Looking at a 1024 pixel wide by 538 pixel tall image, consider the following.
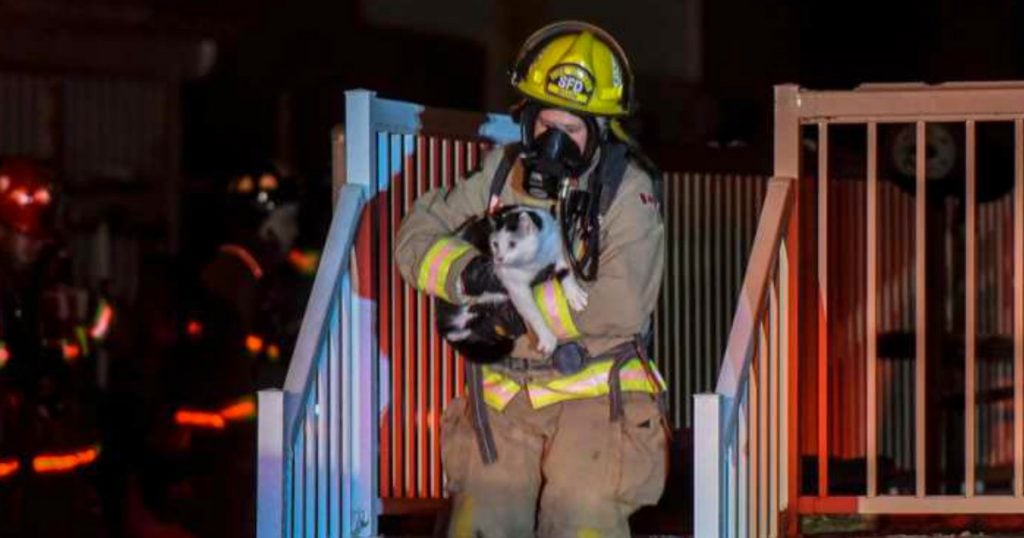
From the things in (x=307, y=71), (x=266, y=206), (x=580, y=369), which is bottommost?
(x=580, y=369)

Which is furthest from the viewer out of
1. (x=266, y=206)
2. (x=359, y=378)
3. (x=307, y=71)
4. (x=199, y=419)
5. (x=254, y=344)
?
(x=307, y=71)

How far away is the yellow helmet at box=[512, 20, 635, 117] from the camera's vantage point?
6.60 m

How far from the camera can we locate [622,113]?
6.69 m

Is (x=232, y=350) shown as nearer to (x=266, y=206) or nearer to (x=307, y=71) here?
(x=266, y=206)

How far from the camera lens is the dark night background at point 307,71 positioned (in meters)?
13.9

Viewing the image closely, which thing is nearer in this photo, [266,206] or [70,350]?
[70,350]

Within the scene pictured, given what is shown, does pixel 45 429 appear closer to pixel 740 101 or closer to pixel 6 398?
pixel 6 398

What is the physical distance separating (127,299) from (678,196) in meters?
6.61

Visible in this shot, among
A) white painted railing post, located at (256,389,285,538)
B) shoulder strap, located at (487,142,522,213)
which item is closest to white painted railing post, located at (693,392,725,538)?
shoulder strap, located at (487,142,522,213)

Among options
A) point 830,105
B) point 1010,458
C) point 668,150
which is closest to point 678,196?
point 668,150

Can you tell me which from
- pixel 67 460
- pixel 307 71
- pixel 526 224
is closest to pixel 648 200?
pixel 526 224

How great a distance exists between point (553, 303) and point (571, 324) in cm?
9

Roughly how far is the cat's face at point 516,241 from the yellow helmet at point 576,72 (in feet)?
1.31

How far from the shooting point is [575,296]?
6453mm
